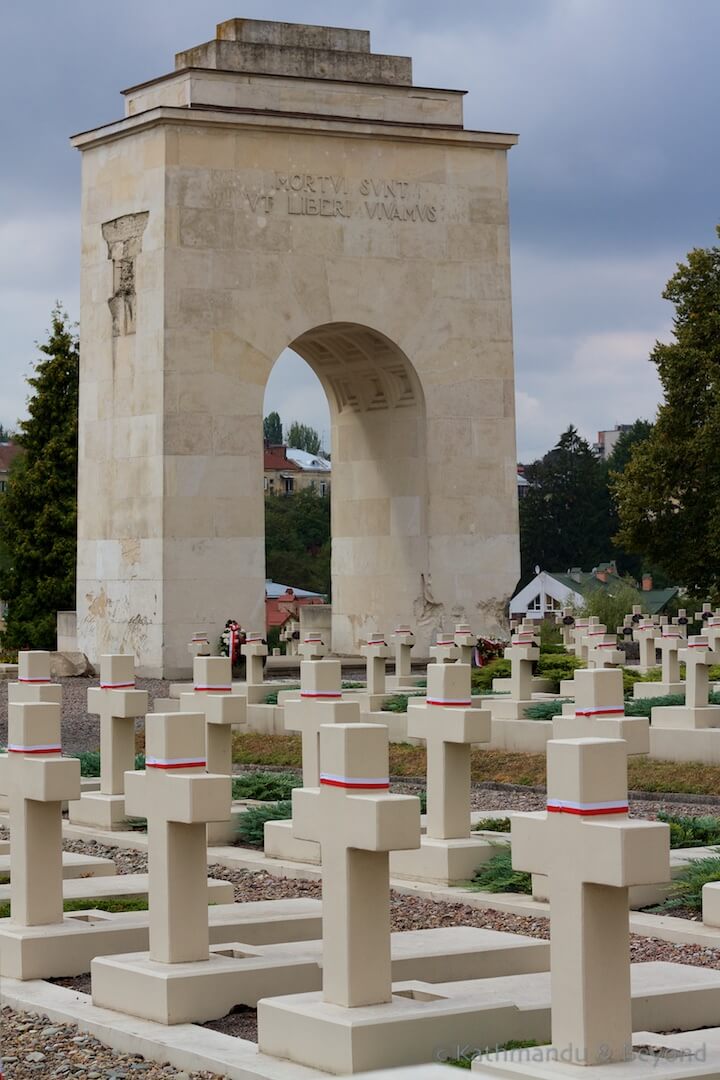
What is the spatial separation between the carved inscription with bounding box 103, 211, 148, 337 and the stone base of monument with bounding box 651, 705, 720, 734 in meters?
16.4

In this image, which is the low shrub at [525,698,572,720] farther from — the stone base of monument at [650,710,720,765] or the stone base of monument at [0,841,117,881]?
the stone base of monument at [0,841,117,881]

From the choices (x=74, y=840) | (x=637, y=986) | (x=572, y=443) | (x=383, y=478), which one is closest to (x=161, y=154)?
(x=383, y=478)

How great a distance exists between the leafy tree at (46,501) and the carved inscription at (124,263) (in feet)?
36.9

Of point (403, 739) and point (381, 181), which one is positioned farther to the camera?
point (381, 181)

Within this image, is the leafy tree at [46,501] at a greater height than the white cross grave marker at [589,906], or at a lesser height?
greater

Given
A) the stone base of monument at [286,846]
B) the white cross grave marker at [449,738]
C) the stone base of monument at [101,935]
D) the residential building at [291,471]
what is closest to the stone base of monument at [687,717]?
the stone base of monument at [286,846]

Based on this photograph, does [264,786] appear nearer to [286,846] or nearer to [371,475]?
[286,846]

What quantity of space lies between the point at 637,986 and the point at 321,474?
131660mm

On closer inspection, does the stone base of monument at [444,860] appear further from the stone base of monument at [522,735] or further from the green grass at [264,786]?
the stone base of monument at [522,735]

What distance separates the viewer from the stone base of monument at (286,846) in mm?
12133

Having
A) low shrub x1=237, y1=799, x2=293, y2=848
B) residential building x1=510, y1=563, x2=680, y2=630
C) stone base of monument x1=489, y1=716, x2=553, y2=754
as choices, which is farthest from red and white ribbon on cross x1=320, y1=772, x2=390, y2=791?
residential building x1=510, y1=563, x2=680, y2=630

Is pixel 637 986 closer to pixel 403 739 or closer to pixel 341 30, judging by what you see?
pixel 403 739

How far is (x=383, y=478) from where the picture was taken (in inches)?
1388

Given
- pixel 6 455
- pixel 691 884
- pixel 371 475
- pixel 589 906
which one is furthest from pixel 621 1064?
pixel 6 455
